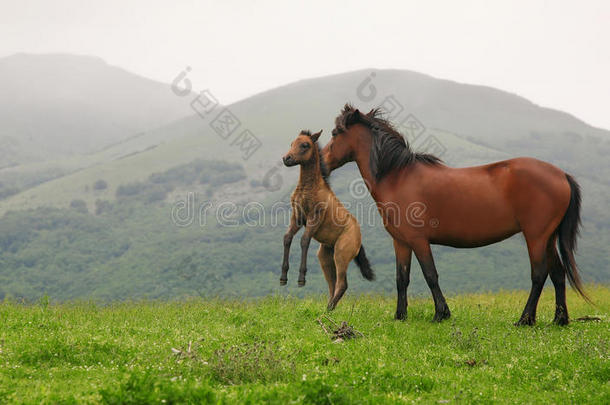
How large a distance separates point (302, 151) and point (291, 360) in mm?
4209

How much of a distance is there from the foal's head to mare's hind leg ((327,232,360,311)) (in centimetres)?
161

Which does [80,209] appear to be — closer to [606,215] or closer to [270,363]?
[606,215]

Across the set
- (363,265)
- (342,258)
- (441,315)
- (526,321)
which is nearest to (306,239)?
(342,258)

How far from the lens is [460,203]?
9.29m

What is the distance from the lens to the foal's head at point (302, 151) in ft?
31.6

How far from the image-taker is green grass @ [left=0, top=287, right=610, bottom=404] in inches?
207

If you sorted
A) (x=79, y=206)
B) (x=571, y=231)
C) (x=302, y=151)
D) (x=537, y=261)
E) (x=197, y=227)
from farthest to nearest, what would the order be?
(x=79, y=206)
(x=197, y=227)
(x=302, y=151)
(x=571, y=231)
(x=537, y=261)

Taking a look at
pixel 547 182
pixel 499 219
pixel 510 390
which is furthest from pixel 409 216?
pixel 510 390

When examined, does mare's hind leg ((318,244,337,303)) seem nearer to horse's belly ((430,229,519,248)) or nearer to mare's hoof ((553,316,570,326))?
horse's belly ((430,229,519,248))

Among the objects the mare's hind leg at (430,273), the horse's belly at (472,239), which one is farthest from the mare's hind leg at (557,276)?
the mare's hind leg at (430,273)

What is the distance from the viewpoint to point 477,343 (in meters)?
7.61

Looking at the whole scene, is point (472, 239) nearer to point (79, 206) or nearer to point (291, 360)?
point (291, 360)

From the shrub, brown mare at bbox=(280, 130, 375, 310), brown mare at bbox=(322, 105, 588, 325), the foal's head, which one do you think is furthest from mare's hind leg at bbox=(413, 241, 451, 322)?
the shrub

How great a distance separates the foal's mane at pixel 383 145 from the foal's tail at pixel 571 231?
2.27m
